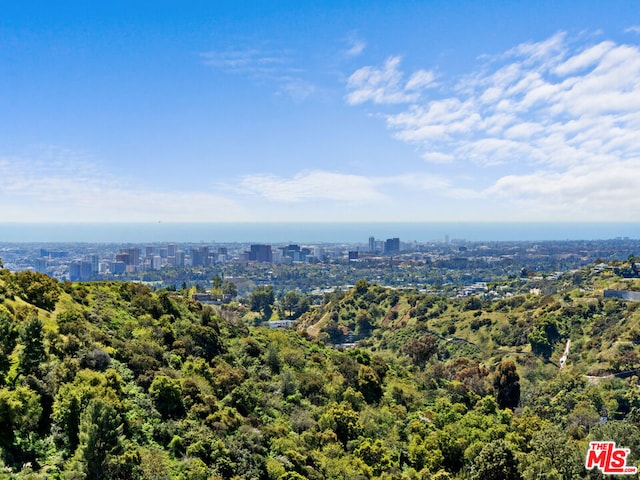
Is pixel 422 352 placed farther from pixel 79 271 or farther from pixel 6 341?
pixel 79 271

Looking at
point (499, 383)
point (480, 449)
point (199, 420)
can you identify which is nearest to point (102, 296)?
point (199, 420)

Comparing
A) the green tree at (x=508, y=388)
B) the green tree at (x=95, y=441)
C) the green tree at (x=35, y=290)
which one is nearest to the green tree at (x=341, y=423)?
the green tree at (x=95, y=441)

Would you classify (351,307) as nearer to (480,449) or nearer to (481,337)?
(481,337)

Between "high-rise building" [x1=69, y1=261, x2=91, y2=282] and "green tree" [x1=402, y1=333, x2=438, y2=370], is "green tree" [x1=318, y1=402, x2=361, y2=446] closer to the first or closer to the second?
"green tree" [x1=402, y1=333, x2=438, y2=370]

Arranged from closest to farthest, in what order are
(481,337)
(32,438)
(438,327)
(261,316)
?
(32,438), (481,337), (438,327), (261,316)

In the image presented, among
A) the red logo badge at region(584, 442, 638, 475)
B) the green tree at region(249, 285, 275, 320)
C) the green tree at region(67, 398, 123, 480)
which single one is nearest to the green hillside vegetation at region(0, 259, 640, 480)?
the green tree at region(67, 398, 123, 480)

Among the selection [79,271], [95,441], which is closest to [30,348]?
[95,441]
